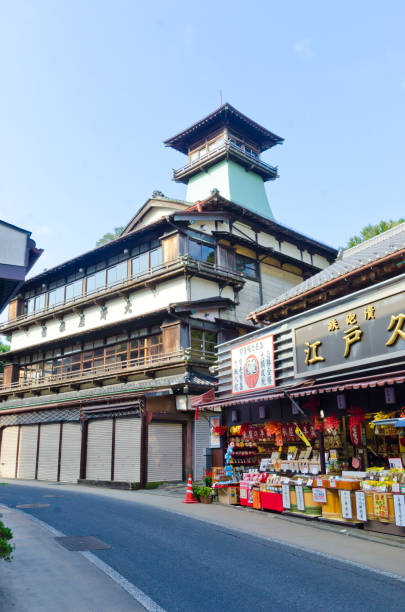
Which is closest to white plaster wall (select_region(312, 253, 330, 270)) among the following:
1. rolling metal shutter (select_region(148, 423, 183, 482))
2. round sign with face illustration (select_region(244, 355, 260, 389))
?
rolling metal shutter (select_region(148, 423, 183, 482))

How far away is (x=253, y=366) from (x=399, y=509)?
778cm

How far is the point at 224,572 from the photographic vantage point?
317 inches

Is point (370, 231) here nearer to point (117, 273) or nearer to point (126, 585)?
point (117, 273)

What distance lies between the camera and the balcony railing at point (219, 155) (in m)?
35.7

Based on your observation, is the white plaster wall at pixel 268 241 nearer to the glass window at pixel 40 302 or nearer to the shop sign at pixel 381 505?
the glass window at pixel 40 302

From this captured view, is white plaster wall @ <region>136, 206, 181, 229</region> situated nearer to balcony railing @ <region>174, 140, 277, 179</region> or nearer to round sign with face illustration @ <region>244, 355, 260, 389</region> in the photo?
balcony railing @ <region>174, 140, 277, 179</region>

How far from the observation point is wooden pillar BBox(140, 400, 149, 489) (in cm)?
2389

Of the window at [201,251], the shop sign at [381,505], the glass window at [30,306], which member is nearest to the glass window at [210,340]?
the window at [201,251]

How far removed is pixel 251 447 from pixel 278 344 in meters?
6.15

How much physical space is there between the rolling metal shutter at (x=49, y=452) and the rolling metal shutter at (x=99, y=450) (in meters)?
3.61

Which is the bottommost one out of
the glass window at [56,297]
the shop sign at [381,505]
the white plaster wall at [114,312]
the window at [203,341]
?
the shop sign at [381,505]

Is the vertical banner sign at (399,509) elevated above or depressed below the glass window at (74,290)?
below

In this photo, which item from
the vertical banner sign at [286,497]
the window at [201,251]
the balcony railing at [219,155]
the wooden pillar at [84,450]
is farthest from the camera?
the balcony railing at [219,155]

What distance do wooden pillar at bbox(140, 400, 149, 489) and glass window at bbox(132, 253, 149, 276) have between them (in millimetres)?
9199
